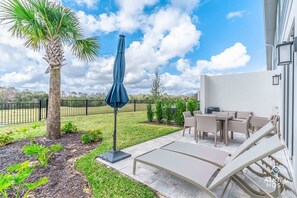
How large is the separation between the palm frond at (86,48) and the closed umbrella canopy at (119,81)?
2681 mm

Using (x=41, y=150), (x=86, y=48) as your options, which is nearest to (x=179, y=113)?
(x=86, y=48)

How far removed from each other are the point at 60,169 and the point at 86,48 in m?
4.38

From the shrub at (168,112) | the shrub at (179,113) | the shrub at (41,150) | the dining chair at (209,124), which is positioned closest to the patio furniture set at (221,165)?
the dining chair at (209,124)

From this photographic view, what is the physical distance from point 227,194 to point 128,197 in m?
1.58

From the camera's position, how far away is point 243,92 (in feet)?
29.0

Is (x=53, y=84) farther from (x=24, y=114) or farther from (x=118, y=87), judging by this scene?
(x=24, y=114)

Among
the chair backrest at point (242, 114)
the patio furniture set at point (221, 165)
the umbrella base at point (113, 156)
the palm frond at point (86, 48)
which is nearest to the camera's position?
the patio furniture set at point (221, 165)

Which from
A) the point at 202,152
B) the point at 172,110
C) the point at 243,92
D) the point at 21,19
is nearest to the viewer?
the point at 202,152

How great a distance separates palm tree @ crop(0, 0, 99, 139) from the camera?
4434 millimetres

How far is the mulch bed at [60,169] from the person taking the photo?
255cm

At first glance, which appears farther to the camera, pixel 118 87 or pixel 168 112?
pixel 168 112

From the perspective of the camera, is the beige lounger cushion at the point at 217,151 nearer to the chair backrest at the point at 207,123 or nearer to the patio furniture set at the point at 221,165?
Answer: the patio furniture set at the point at 221,165

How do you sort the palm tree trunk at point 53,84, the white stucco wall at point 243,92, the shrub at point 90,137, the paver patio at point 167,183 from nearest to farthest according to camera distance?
the paver patio at point 167,183 → the shrub at point 90,137 → the palm tree trunk at point 53,84 → the white stucco wall at point 243,92

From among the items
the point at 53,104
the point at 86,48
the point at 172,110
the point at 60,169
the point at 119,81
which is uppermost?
the point at 86,48
